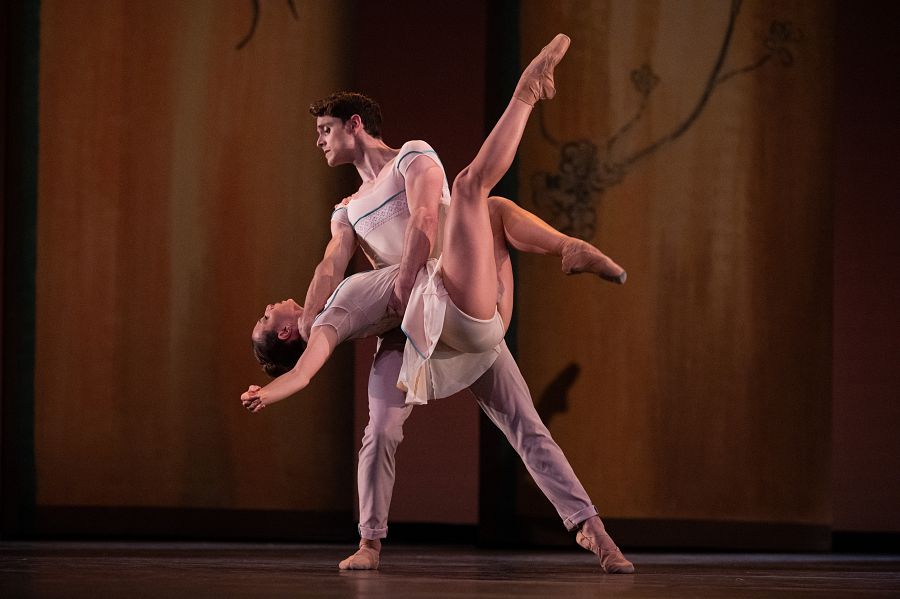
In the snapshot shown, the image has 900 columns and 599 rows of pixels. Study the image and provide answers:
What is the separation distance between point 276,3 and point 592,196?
148 cm

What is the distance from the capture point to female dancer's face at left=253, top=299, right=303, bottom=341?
3379 mm

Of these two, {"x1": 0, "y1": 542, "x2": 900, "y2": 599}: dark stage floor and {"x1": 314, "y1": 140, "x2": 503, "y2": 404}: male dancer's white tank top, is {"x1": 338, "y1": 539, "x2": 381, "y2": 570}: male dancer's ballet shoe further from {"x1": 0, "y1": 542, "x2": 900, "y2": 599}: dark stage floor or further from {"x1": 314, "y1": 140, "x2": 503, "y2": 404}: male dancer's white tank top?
{"x1": 314, "y1": 140, "x2": 503, "y2": 404}: male dancer's white tank top

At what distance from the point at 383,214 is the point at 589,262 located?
666 mm

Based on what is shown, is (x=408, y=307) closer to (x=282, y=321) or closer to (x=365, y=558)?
(x=282, y=321)

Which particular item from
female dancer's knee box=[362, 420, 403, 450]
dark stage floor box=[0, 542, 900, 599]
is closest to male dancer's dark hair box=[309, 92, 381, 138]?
female dancer's knee box=[362, 420, 403, 450]

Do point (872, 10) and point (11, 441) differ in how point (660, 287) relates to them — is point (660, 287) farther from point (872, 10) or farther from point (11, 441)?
point (11, 441)

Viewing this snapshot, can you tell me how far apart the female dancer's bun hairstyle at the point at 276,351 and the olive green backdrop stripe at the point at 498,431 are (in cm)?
135

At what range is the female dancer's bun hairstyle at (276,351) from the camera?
11.1 feet

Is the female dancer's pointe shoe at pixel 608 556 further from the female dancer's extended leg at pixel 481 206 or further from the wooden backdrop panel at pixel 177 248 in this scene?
the wooden backdrop panel at pixel 177 248

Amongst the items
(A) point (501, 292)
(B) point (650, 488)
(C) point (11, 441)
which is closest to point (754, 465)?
(B) point (650, 488)

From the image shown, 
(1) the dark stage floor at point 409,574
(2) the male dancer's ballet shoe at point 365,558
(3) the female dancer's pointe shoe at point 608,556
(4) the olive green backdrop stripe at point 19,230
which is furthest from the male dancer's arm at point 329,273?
(4) the olive green backdrop stripe at point 19,230

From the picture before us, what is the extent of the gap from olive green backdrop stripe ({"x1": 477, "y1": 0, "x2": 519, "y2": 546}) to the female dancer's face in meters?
1.35

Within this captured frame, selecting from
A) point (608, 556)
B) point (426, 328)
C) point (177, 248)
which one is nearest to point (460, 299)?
point (426, 328)

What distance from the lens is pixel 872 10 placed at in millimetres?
5137
